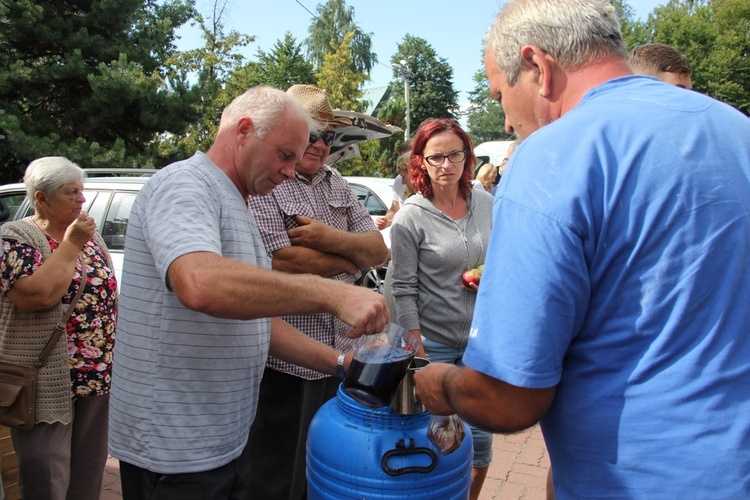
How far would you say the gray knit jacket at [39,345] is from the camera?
101 inches

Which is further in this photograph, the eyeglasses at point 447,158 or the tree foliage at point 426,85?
the tree foliage at point 426,85

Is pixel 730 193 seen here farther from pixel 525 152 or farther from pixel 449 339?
pixel 449 339

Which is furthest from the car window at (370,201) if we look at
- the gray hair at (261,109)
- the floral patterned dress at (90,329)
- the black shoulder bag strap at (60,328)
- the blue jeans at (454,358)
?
the gray hair at (261,109)

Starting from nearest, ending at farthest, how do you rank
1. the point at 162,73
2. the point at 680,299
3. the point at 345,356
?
1. the point at 680,299
2. the point at 345,356
3. the point at 162,73

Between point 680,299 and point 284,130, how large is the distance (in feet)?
3.91

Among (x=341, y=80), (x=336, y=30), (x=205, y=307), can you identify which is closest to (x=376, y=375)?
(x=205, y=307)

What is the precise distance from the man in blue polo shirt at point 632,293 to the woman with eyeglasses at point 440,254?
1603 millimetres

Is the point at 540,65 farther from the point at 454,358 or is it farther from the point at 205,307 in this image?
the point at 454,358

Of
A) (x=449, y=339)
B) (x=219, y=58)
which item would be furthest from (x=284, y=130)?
(x=219, y=58)

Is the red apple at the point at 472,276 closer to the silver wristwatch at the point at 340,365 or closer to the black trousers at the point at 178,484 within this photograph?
the silver wristwatch at the point at 340,365

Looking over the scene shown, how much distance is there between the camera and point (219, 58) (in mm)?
17109

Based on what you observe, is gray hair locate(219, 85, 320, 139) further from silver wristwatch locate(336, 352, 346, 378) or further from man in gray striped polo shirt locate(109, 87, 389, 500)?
silver wristwatch locate(336, 352, 346, 378)

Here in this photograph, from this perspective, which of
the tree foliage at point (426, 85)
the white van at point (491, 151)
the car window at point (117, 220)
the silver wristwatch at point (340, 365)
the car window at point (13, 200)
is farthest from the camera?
the tree foliage at point (426, 85)

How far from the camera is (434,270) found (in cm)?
280
